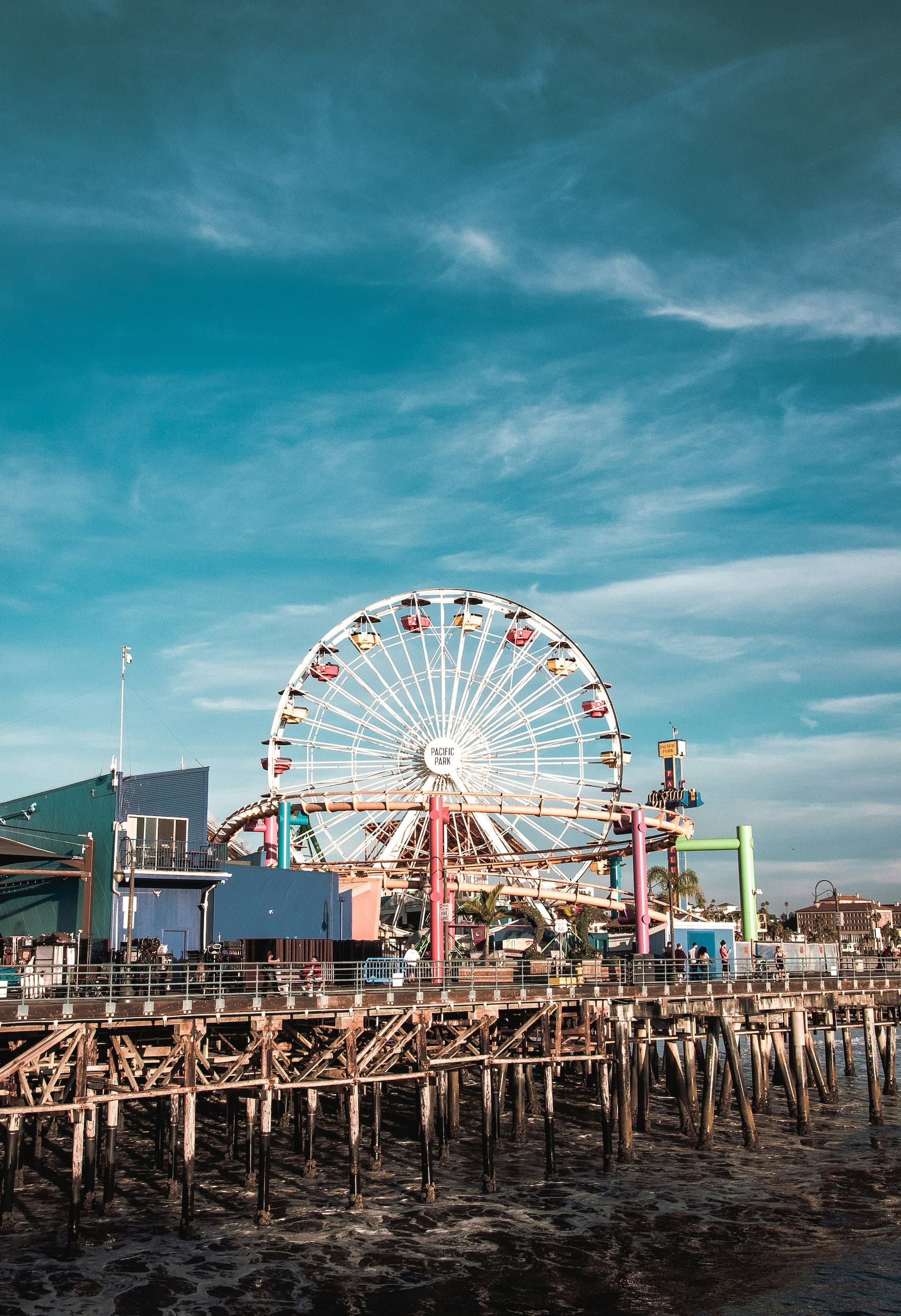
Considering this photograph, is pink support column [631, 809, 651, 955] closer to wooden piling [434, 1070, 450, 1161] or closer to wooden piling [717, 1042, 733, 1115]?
wooden piling [717, 1042, 733, 1115]

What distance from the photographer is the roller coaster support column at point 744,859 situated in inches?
3105

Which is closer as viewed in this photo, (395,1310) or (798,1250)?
(395,1310)

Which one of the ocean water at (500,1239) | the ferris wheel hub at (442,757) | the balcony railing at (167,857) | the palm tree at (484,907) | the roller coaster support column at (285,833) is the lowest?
the ocean water at (500,1239)

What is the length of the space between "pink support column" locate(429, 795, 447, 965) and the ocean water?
18156 millimetres

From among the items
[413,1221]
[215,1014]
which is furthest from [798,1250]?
[215,1014]

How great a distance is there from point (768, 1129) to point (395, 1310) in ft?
70.6

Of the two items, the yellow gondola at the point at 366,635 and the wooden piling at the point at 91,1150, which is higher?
the yellow gondola at the point at 366,635

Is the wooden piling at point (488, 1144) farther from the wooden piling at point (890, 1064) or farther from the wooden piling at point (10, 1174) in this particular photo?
the wooden piling at point (890, 1064)

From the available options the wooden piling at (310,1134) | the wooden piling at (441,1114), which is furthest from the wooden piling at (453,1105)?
the wooden piling at (310,1134)

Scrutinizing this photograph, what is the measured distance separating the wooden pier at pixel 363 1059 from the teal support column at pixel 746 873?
112 ft

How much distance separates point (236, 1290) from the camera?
79.5 ft

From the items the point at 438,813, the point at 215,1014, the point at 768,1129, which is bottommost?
the point at 768,1129

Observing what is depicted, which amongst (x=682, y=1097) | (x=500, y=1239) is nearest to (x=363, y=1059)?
(x=500, y=1239)

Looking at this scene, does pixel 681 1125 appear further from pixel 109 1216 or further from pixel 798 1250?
pixel 109 1216
